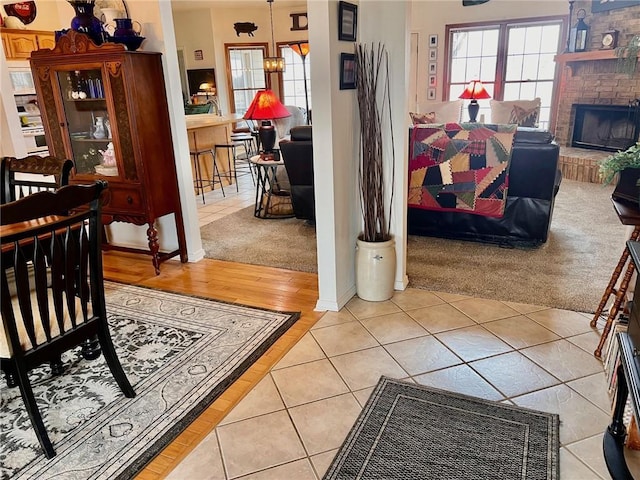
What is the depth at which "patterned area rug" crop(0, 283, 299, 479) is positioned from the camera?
6.09 ft

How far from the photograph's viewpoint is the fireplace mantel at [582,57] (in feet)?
20.4

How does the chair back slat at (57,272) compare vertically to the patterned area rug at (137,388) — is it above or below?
above

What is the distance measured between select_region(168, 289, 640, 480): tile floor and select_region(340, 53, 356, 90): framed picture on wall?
137 cm

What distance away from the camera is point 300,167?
14.5 ft

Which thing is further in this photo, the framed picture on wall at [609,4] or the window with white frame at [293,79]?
the window with white frame at [293,79]

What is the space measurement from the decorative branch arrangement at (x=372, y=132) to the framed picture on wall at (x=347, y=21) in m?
0.12

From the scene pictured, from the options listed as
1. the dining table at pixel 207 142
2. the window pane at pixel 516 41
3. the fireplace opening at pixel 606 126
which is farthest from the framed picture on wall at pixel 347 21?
the window pane at pixel 516 41

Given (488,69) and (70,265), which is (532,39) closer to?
(488,69)

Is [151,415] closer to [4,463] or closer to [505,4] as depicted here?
[4,463]

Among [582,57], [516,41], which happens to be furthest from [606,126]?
[516,41]

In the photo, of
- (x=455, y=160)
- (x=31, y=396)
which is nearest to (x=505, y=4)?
(x=455, y=160)

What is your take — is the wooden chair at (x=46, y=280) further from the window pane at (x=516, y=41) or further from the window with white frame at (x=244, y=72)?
the window with white frame at (x=244, y=72)

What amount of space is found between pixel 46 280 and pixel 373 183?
1.90 meters

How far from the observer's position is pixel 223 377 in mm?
2350
